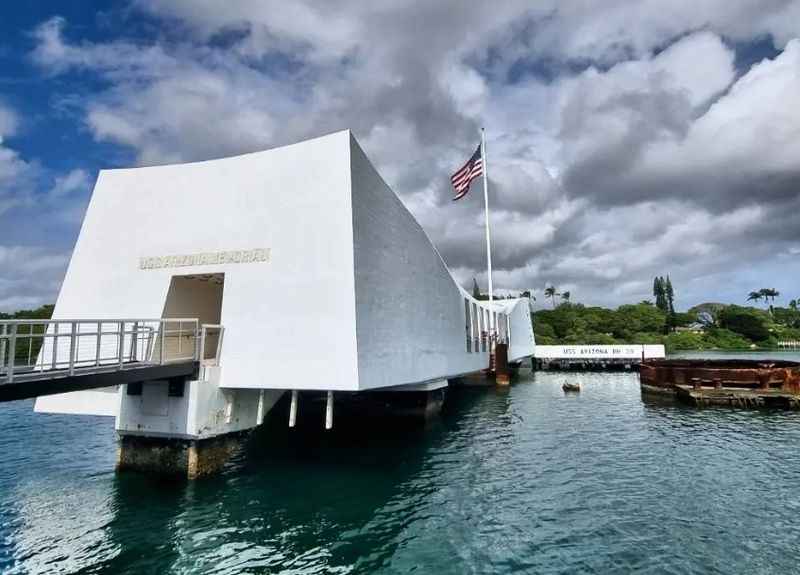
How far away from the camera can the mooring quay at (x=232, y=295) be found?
12.7 meters

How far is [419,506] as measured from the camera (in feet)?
36.2

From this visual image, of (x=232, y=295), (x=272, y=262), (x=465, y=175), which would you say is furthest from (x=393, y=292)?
(x=465, y=175)

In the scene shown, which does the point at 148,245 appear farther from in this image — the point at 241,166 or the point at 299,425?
the point at 299,425

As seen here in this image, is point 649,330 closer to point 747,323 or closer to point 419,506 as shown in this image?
point 747,323

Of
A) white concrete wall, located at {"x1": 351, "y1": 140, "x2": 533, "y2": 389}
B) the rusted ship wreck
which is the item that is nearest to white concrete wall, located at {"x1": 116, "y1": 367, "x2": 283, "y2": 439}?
white concrete wall, located at {"x1": 351, "y1": 140, "x2": 533, "y2": 389}

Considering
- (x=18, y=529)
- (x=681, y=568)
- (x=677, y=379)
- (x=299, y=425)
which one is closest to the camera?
(x=681, y=568)


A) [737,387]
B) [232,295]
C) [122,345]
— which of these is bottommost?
[737,387]

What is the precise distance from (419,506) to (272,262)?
7759 mm

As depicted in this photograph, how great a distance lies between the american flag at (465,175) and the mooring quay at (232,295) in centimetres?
1256

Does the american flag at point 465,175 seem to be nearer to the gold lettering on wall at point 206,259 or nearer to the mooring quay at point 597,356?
the gold lettering on wall at point 206,259

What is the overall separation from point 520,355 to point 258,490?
42224mm

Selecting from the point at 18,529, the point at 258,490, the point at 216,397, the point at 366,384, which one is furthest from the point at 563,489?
the point at 18,529

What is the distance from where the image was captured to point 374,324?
1400cm

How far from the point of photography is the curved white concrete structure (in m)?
12.9
